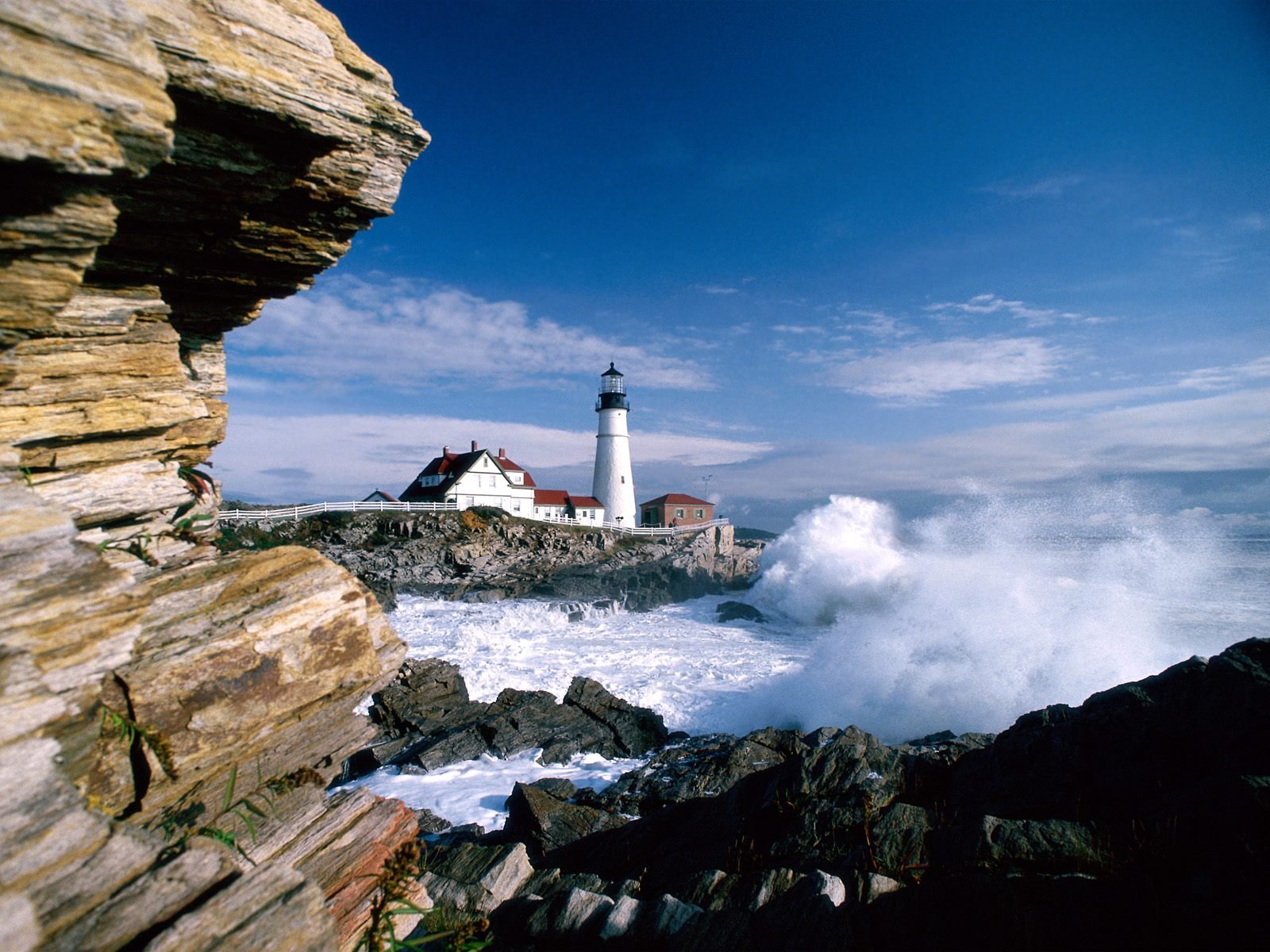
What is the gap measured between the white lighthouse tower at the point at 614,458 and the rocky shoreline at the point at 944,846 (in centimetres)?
4406

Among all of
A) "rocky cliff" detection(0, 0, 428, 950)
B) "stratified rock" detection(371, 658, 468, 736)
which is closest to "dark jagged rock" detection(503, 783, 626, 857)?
"rocky cliff" detection(0, 0, 428, 950)

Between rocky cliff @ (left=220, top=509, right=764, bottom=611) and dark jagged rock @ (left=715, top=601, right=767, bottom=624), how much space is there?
4.93 m

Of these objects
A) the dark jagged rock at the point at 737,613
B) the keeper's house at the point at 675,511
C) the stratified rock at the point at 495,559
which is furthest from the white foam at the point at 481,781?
the keeper's house at the point at 675,511

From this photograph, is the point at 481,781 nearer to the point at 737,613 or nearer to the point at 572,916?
the point at 572,916

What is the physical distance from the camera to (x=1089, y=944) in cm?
410

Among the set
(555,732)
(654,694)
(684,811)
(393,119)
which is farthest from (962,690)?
(393,119)

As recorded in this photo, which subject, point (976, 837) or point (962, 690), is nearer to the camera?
point (976, 837)

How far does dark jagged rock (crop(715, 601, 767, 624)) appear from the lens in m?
38.9

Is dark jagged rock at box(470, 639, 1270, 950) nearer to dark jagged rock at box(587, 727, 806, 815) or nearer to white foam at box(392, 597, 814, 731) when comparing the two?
dark jagged rock at box(587, 727, 806, 815)

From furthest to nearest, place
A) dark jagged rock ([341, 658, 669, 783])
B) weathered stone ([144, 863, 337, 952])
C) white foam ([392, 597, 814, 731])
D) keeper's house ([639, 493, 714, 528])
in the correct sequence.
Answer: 1. keeper's house ([639, 493, 714, 528])
2. white foam ([392, 597, 814, 731])
3. dark jagged rock ([341, 658, 669, 783])
4. weathered stone ([144, 863, 337, 952])

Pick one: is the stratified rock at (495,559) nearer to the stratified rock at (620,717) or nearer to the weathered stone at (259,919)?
the stratified rock at (620,717)

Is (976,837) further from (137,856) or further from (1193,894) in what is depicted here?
(137,856)

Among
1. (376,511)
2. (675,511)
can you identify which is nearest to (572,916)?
(376,511)

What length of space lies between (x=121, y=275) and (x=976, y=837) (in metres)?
8.93
